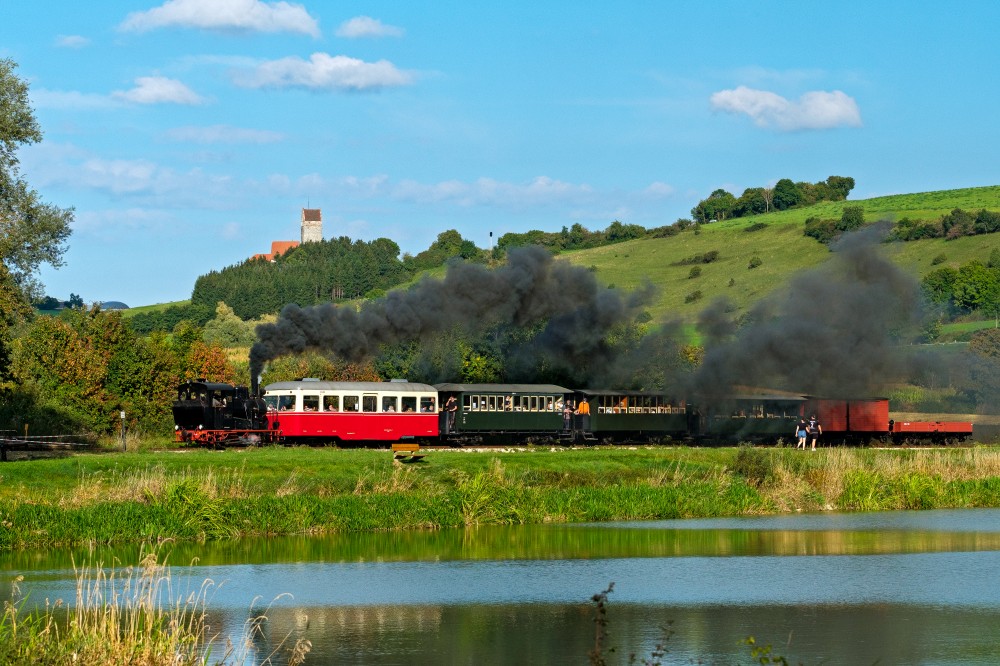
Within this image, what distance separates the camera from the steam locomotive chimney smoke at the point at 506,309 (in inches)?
2601

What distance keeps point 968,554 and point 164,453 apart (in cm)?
2791

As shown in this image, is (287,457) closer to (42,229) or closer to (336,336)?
(336,336)

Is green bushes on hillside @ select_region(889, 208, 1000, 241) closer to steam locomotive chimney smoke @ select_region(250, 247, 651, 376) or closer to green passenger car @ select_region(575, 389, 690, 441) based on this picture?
steam locomotive chimney smoke @ select_region(250, 247, 651, 376)

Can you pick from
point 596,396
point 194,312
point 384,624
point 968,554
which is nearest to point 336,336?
point 596,396

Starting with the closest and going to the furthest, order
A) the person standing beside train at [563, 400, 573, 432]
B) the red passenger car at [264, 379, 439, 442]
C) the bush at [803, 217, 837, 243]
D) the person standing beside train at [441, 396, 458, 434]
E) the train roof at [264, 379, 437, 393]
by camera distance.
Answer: the red passenger car at [264, 379, 439, 442], the train roof at [264, 379, 437, 393], the person standing beside train at [441, 396, 458, 434], the person standing beside train at [563, 400, 573, 432], the bush at [803, 217, 837, 243]

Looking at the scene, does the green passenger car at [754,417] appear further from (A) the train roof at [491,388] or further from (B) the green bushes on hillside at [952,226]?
(B) the green bushes on hillside at [952,226]

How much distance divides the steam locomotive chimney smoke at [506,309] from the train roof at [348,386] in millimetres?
7974

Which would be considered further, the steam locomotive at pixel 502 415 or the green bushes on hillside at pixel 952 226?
the green bushes on hillside at pixel 952 226

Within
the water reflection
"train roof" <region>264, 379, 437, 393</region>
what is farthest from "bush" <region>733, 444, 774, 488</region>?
"train roof" <region>264, 379, 437, 393</region>

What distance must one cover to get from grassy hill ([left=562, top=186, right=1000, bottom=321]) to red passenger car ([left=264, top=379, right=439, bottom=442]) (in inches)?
2578

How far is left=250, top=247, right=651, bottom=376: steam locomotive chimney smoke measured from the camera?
6606cm

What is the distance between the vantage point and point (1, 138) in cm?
5812

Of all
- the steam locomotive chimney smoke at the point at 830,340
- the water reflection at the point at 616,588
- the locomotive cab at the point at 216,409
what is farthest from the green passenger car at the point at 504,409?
the water reflection at the point at 616,588

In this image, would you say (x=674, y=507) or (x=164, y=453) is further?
(x=164, y=453)
